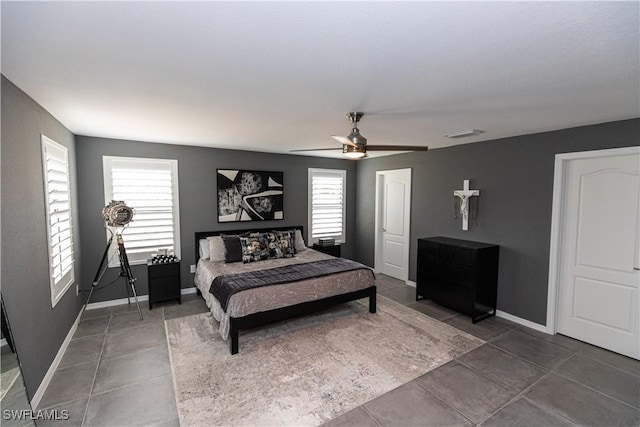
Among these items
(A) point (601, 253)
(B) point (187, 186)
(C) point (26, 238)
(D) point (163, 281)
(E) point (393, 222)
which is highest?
(B) point (187, 186)

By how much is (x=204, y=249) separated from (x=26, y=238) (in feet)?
8.42

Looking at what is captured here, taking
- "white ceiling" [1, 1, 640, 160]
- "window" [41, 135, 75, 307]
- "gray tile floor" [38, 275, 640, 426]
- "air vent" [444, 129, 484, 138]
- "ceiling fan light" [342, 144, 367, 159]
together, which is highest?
"air vent" [444, 129, 484, 138]

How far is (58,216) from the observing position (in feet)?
10.3

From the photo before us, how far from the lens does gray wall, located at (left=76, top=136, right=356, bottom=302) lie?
420 cm

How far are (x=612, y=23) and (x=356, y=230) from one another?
5551 mm

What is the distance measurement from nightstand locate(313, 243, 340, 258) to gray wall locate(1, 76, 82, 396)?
3.97 meters

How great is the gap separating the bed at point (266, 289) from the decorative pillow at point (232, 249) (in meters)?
0.02

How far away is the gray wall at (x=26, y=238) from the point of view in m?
2.08

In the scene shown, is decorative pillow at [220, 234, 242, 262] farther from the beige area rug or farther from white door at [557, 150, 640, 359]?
white door at [557, 150, 640, 359]

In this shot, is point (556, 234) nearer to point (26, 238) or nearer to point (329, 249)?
point (329, 249)

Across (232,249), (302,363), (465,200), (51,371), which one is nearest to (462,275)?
(465,200)

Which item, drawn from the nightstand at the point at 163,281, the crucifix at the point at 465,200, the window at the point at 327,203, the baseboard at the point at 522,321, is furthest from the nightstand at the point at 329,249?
the baseboard at the point at 522,321

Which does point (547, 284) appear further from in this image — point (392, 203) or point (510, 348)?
point (392, 203)

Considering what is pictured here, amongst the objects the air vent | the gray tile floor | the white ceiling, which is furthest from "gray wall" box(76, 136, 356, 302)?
the air vent
